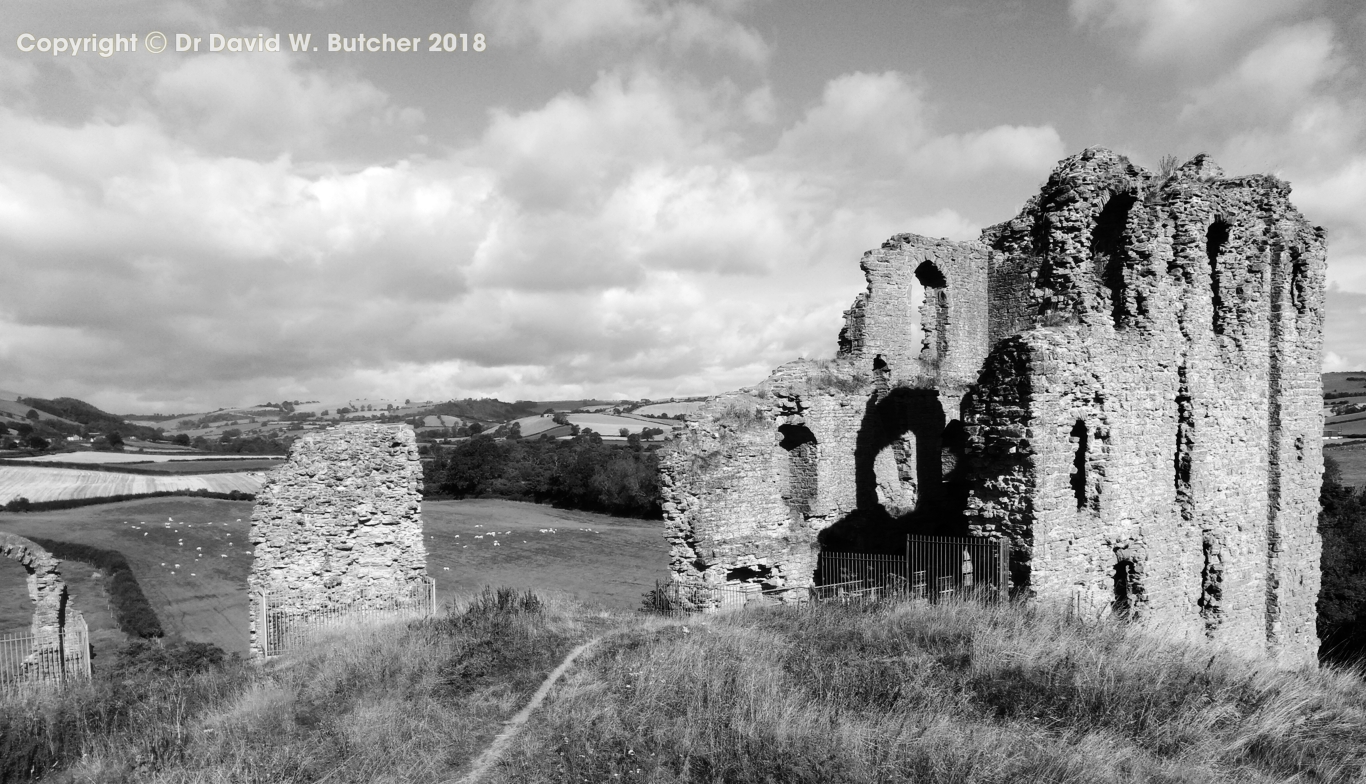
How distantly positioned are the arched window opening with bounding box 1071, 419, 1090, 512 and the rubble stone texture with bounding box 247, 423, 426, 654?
1112cm

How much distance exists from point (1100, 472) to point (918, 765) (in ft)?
25.0

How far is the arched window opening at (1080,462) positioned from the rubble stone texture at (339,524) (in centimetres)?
1112

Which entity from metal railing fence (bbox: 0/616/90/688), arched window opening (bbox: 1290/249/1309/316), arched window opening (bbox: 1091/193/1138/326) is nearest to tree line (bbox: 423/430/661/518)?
metal railing fence (bbox: 0/616/90/688)

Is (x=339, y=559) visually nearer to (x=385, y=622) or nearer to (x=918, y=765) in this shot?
(x=385, y=622)

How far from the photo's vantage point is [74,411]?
327 feet

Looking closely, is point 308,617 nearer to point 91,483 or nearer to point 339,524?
point 339,524

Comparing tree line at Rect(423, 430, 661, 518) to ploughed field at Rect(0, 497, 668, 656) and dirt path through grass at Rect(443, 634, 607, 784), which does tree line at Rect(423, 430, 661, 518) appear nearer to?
ploughed field at Rect(0, 497, 668, 656)

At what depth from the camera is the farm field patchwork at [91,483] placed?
49.8 metres

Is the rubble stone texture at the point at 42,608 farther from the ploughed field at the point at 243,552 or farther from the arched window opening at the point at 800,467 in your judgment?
the arched window opening at the point at 800,467

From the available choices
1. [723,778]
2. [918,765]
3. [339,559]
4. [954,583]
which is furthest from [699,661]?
[339,559]

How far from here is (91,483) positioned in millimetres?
53250

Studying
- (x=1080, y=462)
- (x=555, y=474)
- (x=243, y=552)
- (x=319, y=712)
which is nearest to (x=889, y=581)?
(x=1080, y=462)

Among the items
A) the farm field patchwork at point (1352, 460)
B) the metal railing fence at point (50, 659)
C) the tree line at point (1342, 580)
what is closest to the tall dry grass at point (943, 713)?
the metal railing fence at point (50, 659)

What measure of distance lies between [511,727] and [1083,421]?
29.2ft
